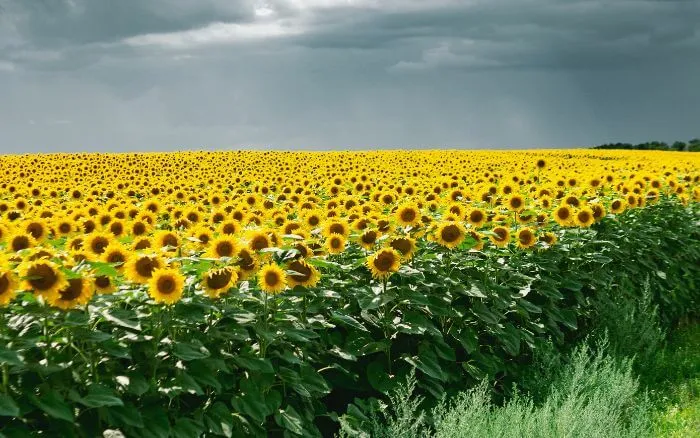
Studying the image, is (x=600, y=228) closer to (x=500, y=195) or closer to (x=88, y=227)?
(x=500, y=195)

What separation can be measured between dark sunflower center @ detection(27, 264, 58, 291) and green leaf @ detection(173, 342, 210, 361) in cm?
72

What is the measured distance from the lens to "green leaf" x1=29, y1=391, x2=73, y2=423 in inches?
141

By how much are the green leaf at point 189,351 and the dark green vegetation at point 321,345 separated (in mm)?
11

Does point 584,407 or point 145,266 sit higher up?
point 145,266

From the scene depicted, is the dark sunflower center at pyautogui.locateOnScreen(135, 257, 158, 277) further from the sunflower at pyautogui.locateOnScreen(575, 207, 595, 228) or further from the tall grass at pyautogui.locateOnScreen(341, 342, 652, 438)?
the sunflower at pyautogui.locateOnScreen(575, 207, 595, 228)

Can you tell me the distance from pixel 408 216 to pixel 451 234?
0.61 metres

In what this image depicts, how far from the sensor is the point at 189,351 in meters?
4.10

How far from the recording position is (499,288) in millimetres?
6551

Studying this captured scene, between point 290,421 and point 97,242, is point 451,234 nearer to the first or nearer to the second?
point 290,421

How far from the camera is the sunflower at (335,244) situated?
591 centimetres

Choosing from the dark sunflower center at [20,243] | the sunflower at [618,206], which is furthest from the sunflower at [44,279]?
the sunflower at [618,206]

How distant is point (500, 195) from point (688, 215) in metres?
3.74

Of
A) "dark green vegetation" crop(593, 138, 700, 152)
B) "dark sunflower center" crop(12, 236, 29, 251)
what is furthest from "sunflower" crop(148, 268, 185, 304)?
"dark green vegetation" crop(593, 138, 700, 152)

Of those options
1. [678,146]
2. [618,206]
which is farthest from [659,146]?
[618,206]
